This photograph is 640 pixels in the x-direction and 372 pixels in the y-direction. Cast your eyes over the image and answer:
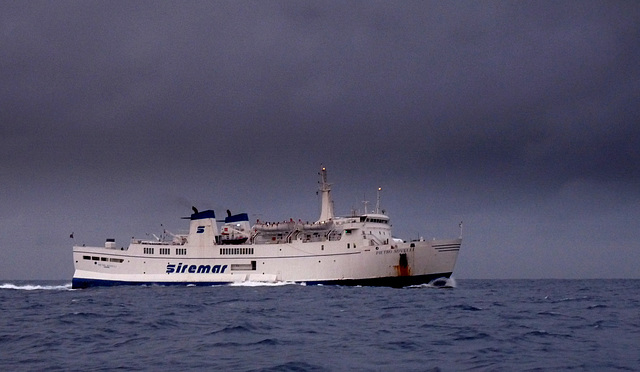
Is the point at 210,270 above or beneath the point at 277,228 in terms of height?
beneath

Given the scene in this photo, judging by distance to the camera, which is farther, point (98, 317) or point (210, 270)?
point (210, 270)

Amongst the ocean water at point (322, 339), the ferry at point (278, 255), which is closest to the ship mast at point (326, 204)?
the ferry at point (278, 255)

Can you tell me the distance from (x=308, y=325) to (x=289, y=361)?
817 centimetres

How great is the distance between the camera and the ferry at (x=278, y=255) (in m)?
53.9

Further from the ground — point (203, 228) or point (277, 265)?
point (203, 228)

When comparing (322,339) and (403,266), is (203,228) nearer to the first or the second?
(403,266)

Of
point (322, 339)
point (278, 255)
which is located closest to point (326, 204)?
point (278, 255)

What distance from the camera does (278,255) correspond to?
57.4 meters

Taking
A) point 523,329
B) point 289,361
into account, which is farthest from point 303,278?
point 289,361

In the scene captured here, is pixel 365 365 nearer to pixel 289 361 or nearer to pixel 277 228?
pixel 289 361

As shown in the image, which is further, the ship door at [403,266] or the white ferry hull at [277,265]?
the white ferry hull at [277,265]

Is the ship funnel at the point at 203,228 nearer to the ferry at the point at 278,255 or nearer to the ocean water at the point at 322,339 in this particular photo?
the ferry at the point at 278,255

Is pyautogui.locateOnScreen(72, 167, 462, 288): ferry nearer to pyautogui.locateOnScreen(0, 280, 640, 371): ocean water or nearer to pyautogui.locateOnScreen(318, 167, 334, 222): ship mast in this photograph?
pyautogui.locateOnScreen(318, 167, 334, 222): ship mast

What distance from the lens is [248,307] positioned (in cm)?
3219
